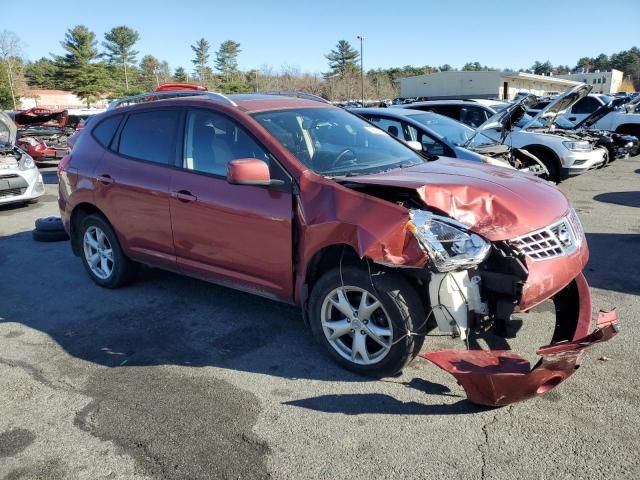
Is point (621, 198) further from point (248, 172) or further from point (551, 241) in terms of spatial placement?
point (248, 172)

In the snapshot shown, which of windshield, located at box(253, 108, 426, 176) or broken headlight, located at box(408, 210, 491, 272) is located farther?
windshield, located at box(253, 108, 426, 176)

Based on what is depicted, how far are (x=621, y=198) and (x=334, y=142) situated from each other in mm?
7539

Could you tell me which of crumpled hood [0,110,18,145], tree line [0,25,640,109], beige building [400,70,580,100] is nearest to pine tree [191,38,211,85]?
tree line [0,25,640,109]

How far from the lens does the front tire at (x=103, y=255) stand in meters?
5.09

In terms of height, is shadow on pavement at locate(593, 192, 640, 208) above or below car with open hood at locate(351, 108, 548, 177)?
below

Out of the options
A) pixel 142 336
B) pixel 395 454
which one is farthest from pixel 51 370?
pixel 395 454

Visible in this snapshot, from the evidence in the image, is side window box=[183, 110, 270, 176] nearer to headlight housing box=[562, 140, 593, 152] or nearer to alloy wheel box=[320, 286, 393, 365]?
alloy wheel box=[320, 286, 393, 365]

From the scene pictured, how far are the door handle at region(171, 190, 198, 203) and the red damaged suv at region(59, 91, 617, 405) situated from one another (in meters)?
0.01

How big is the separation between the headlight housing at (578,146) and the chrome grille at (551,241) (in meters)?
7.75

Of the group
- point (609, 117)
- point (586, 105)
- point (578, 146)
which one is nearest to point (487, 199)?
point (578, 146)

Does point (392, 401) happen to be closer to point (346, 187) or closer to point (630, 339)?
point (346, 187)

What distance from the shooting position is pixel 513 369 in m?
2.82

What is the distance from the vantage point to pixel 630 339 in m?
3.78

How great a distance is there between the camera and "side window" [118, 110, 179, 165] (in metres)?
4.45
